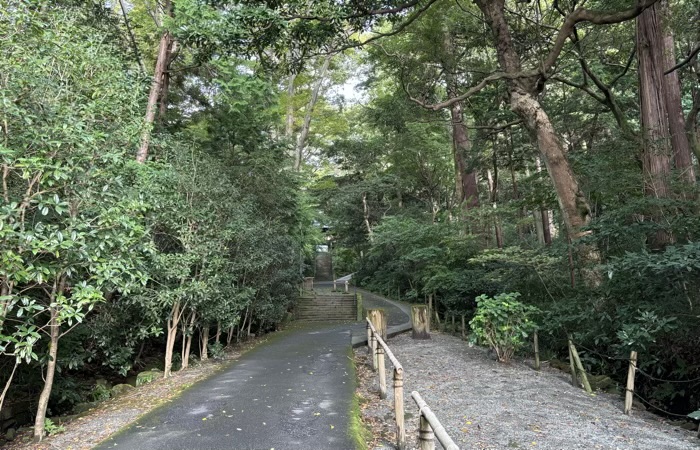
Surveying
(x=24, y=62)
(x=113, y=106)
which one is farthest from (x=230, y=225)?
(x=24, y=62)

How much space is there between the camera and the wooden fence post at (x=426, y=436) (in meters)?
2.99

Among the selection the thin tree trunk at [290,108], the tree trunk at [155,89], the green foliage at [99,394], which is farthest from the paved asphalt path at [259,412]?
the thin tree trunk at [290,108]

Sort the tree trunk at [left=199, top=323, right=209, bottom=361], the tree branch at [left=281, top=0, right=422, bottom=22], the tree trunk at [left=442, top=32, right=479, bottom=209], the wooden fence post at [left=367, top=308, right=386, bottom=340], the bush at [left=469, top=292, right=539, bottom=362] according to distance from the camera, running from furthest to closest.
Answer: the tree trunk at [left=442, top=32, right=479, bottom=209], the wooden fence post at [left=367, top=308, right=386, bottom=340], the tree trunk at [left=199, top=323, right=209, bottom=361], the tree branch at [left=281, top=0, right=422, bottom=22], the bush at [left=469, top=292, right=539, bottom=362]

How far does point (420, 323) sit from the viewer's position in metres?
12.0

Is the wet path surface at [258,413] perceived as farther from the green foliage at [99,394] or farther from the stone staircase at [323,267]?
the stone staircase at [323,267]

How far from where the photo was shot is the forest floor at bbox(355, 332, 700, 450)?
14.8 feet

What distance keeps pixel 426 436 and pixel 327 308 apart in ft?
56.4

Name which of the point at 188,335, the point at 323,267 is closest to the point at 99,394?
the point at 188,335

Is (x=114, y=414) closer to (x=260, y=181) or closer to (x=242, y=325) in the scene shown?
(x=242, y=325)

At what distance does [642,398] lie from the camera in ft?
19.5

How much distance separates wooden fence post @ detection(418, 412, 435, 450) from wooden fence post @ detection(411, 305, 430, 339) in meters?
9.03

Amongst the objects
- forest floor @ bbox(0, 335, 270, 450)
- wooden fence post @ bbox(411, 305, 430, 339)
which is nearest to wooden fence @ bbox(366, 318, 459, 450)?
forest floor @ bbox(0, 335, 270, 450)

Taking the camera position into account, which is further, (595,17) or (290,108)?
(290,108)

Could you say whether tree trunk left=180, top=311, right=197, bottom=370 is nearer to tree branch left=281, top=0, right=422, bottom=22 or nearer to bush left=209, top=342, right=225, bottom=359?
bush left=209, top=342, right=225, bottom=359
